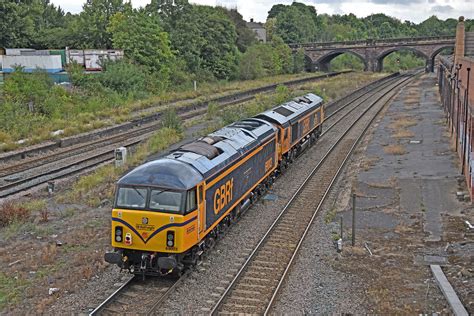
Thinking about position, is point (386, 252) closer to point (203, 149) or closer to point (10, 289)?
point (203, 149)

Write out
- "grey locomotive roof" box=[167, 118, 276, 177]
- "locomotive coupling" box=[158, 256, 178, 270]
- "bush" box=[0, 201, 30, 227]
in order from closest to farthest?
"locomotive coupling" box=[158, 256, 178, 270]
"grey locomotive roof" box=[167, 118, 276, 177]
"bush" box=[0, 201, 30, 227]

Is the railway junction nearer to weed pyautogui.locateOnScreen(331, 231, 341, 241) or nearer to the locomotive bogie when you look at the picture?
weed pyautogui.locateOnScreen(331, 231, 341, 241)

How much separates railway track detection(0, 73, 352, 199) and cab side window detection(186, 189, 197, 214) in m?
11.2

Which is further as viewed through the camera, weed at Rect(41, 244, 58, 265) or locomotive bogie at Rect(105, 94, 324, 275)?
weed at Rect(41, 244, 58, 265)

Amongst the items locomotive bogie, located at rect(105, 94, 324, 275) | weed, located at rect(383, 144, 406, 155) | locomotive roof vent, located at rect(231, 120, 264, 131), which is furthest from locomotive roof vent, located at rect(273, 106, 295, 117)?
locomotive bogie, located at rect(105, 94, 324, 275)

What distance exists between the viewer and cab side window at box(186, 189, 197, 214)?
12.3 m

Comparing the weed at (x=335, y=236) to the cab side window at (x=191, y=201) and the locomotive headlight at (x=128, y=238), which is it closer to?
the cab side window at (x=191, y=201)

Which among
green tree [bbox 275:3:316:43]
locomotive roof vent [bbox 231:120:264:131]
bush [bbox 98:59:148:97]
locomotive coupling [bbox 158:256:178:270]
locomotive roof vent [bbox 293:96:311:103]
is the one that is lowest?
locomotive coupling [bbox 158:256:178:270]

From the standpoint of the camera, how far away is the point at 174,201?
480 inches

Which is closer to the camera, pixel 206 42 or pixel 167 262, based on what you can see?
pixel 167 262

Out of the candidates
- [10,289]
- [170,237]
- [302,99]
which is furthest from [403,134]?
[10,289]

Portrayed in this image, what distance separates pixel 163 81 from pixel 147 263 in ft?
147

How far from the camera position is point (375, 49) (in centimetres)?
10194

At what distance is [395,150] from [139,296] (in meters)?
19.5
